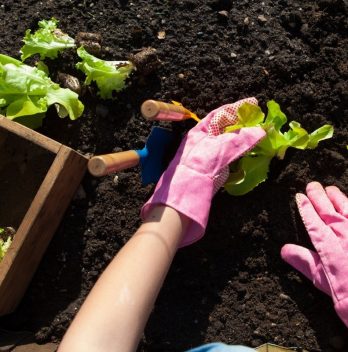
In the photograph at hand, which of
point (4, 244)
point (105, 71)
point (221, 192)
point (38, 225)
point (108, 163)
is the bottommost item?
point (4, 244)

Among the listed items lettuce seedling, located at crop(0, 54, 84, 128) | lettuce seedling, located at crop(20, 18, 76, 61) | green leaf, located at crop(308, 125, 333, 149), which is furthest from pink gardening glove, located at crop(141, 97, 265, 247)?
lettuce seedling, located at crop(20, 18, 76, 61)

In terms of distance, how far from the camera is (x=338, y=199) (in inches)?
63.2

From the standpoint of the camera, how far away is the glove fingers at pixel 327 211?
154cm

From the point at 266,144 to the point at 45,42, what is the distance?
0.87 metres

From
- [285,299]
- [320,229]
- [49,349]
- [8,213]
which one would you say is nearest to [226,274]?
[285,299]

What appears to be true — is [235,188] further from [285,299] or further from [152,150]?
[285,299]

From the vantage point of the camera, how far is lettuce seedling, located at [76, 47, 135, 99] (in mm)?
1742

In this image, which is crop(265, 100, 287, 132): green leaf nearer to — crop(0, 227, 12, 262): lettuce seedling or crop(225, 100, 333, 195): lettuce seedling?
crop(225, 100, 333, 195): lettuce seedling

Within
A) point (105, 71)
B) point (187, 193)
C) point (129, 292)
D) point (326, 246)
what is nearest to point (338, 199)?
point (326, 246)

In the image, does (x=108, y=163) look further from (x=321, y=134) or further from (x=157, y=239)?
(x=321, y=134)

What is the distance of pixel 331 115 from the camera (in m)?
1.72

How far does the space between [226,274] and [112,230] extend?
1.38ft

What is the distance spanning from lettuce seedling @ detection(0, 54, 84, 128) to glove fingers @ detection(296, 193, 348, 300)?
85 cm

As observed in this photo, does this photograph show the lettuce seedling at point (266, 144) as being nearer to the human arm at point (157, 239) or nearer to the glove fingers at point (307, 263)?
the human arm at point (157, 239)
